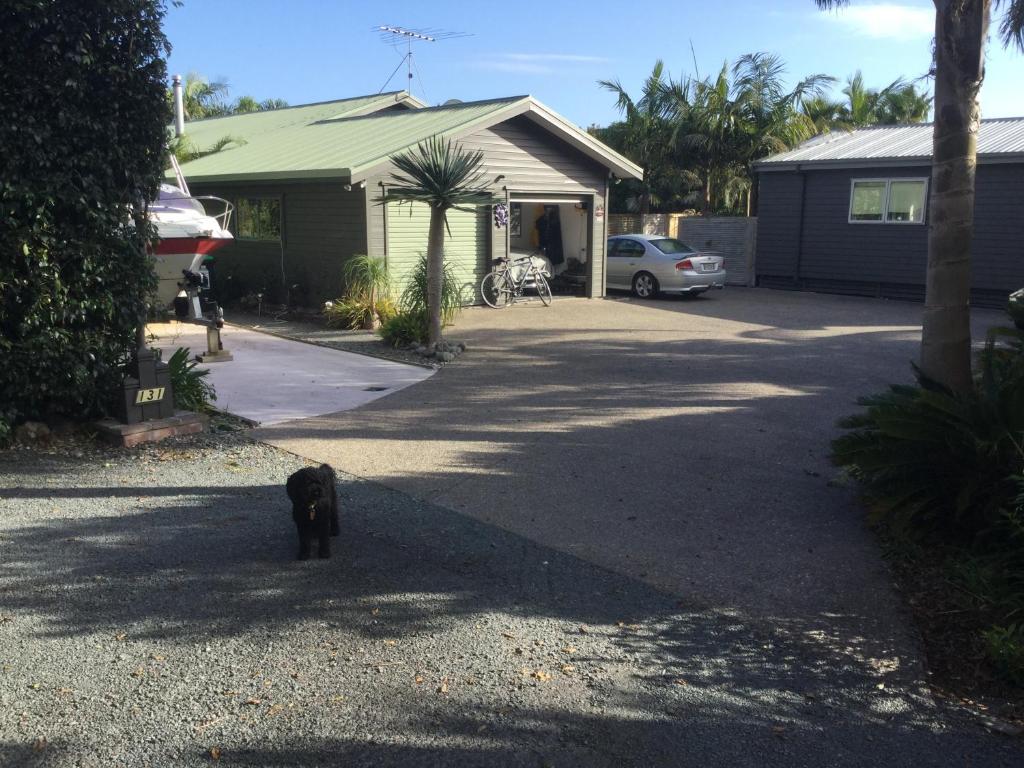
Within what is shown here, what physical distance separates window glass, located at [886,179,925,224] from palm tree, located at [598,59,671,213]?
27.7ft

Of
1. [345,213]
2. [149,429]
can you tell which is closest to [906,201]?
[345,213]

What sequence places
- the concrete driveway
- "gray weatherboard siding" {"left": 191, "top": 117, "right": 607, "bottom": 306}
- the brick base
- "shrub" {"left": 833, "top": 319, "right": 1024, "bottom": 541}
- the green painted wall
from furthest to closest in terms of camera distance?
the green painted wall < "gray weatherboard siding" {"left": 191, "top": 117, "right": 607, "bottom": 306} < the concrete driveway < the brick base < "shrub" {"left": 833, "top": 319, "right": 1024, "bottom": 541}

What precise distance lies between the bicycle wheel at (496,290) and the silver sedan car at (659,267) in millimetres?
3555

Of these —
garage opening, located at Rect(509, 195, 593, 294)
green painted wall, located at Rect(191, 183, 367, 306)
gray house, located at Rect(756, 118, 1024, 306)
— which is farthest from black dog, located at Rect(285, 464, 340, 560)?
gray house, located at Rect(756, 118, 1024, 306)

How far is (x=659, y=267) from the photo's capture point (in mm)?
20312

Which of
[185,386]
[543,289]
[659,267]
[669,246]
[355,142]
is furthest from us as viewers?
[669,246]

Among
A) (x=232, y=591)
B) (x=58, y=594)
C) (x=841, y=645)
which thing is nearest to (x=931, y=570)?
(x=841, y=645)

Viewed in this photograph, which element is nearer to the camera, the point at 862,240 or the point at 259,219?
the point at 259,219

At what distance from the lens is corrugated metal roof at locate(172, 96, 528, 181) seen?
16203mm

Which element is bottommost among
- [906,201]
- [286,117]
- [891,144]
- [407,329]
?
[407,329]

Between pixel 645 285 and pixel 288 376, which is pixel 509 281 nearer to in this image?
pixel 645 285

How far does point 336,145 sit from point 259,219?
216 centimetres

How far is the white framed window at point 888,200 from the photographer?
68.6 feet

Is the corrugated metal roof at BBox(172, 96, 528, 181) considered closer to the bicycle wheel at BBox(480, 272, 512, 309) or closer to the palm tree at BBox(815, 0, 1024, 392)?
the bicycle wheel at BBox(480, 272, 512, 309)
